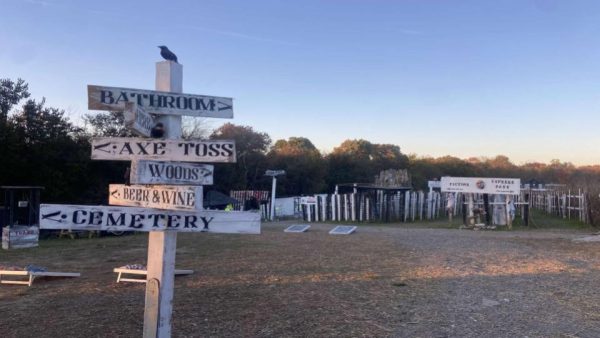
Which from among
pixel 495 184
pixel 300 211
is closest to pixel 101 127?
pixel 300 211

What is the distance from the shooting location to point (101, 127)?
29.8m

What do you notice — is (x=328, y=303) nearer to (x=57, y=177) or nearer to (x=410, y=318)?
(x=410, y=318)

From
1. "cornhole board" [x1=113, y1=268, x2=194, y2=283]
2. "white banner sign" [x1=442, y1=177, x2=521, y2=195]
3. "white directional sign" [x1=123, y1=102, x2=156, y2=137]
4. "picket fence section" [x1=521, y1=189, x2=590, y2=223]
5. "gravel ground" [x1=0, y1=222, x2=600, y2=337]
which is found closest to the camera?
"white directional sign" [x1=123, y1=102, x2=156, y2=137]

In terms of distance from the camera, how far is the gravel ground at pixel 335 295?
5973mm

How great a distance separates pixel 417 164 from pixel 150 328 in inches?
2243

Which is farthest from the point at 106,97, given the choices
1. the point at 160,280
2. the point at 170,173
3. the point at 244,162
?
the point at 244,162

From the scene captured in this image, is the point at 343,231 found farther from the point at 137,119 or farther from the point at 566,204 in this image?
the point at 566,204

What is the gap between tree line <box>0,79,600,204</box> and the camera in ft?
73.9

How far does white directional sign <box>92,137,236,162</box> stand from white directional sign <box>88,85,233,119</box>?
0.33m

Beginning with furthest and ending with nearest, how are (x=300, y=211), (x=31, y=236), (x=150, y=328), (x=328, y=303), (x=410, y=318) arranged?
1. (x=300, y=211)
2. (x=31, y=236)
3. (x=328, y=303)
4. (x=410, y=318)
5. (x=150, y=328)

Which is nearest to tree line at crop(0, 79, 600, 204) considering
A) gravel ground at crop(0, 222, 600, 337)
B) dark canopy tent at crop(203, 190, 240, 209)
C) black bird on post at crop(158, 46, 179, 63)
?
dark canopy tent at crop(203, 190, 240, 209)

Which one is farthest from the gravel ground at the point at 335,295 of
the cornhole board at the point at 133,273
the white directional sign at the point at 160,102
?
the white directional sign at the point at 160,102

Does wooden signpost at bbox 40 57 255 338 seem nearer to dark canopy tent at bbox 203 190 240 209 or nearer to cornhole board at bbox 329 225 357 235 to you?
cornhole board at bbox 329 225 357 235

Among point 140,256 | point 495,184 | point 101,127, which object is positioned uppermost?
point 101,127
